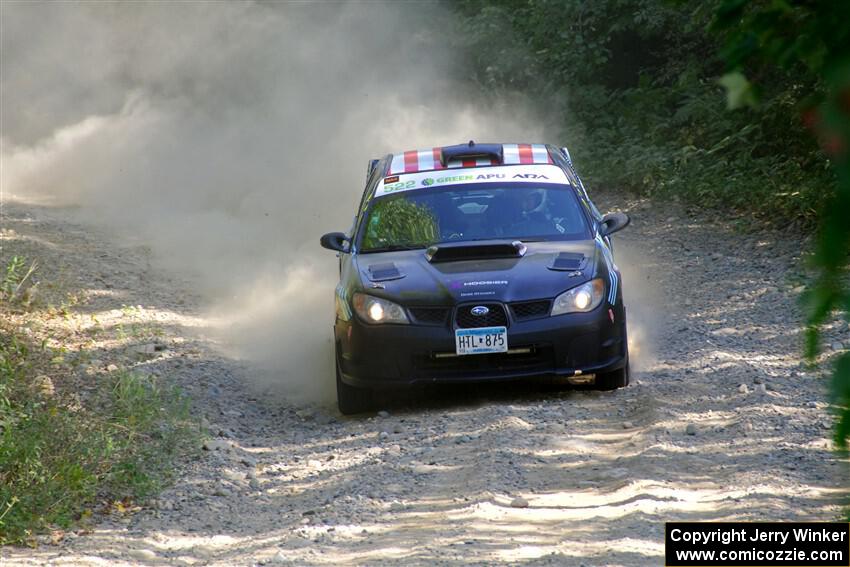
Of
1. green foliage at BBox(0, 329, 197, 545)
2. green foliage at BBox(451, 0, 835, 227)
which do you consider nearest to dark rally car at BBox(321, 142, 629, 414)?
green foliage at BBox(0, 329, 197, 545)

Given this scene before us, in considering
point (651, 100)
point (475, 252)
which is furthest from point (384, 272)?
point (651, 100)

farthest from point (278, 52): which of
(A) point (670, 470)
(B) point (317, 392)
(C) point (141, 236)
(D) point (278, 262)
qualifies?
(A) point (670, 470)

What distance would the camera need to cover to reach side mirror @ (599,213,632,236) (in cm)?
923

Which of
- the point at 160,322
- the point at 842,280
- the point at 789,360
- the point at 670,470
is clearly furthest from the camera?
the point at 160,322

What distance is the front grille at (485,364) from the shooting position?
830 cm

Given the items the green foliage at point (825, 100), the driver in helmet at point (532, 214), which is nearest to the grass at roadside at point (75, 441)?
the driver in helmet at point (532, 214)

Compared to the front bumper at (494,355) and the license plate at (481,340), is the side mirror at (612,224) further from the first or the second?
the license plate at (481,340)

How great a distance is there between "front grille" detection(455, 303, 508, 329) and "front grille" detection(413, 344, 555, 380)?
203 mm

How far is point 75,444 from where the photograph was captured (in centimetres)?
734

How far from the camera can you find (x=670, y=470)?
659 cm

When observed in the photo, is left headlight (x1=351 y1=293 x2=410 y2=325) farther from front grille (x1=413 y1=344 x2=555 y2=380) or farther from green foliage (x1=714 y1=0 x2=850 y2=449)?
green foliage (x1=714 y1=0 x2=850 y2=449)

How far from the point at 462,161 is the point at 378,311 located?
2.07m

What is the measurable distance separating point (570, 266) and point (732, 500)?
9.57 feet

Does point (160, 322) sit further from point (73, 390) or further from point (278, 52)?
point (278, 52)
